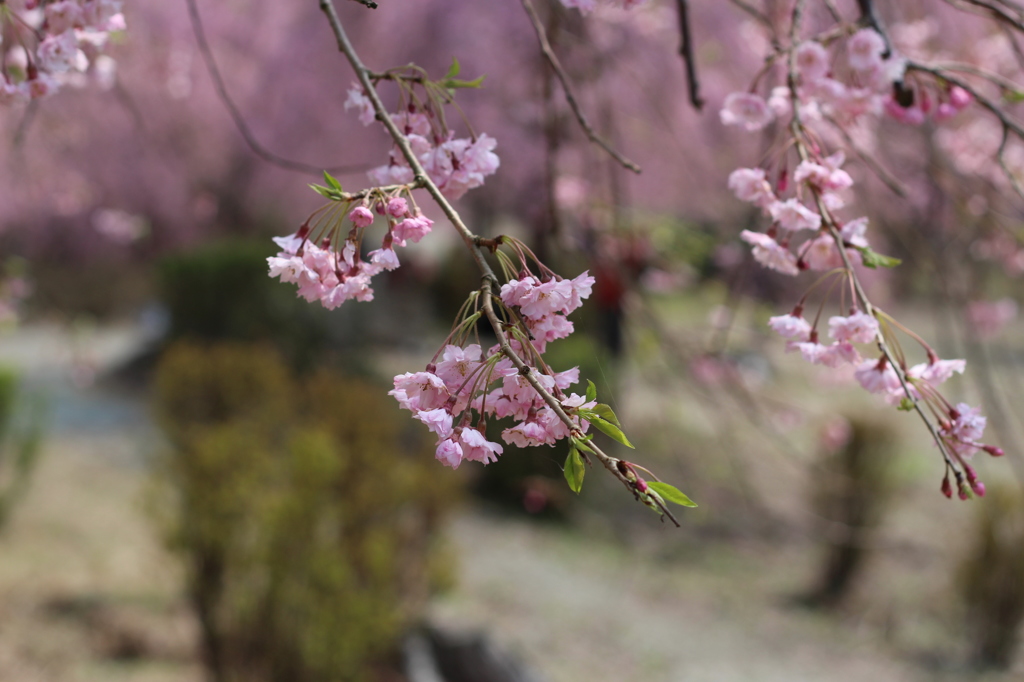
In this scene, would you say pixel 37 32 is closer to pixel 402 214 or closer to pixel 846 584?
pixel 402 214

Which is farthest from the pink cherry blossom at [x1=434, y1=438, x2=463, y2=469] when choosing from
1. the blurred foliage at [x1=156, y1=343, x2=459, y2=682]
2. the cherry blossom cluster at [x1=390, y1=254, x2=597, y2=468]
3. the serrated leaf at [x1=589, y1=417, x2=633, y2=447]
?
the blurred foliage at [x1=156, y1=343, x2=459, y2=682]

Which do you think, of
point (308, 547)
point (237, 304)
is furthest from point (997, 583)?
point (237, 304)

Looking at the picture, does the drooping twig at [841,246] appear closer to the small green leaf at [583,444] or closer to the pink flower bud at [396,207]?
the small green leaf at [583,444]

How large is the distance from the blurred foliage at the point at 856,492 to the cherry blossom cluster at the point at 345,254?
519 centimetres

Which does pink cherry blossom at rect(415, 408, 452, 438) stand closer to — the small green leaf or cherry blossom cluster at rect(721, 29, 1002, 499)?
the small green leaf

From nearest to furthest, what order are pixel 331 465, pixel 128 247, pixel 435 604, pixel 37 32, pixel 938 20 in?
pixel 37 32 < pixel 331 465 < pixel 435 604 < pixel 938 20 < pixel 128 247

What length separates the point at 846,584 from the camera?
5340 mm

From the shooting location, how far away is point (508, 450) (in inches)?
264

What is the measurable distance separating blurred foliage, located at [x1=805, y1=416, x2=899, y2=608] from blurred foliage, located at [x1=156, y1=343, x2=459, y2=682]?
9.57 ft

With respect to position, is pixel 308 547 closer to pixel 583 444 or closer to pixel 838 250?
pixel 838 250

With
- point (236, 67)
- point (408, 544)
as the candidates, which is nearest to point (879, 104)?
point (408, 544)

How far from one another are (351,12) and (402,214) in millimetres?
5852

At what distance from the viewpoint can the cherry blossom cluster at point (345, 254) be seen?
2.41 ft

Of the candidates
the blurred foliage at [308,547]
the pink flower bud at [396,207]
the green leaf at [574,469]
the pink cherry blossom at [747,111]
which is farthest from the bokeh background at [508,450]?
the pink cherry blossom at [747,111]
